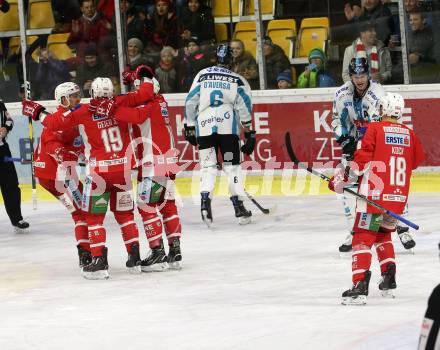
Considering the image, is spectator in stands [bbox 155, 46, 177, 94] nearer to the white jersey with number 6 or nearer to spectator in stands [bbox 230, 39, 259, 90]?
spectator in stands [bbox 230, 39, 259, 90]

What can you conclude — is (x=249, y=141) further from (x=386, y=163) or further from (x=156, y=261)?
(x=386, y=163)

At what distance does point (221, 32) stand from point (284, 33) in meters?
0.77

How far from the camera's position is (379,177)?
855 cm

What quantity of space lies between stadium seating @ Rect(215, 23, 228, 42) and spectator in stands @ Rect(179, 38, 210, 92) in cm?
27

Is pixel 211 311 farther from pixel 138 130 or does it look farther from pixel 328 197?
pixel 328 197

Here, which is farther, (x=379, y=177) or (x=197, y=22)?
(x=197, y=22)

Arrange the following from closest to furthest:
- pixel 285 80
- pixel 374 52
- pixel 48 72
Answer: pixel 374 52, pixel 285 80, pixel 48 72

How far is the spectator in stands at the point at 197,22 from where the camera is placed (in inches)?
607

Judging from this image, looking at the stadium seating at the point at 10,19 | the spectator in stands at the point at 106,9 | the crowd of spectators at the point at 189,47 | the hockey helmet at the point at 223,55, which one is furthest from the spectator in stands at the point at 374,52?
the stadium seating at the point at 10,19

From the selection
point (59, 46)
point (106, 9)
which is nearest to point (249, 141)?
point (106, 9)

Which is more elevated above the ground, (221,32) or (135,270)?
(221,32)

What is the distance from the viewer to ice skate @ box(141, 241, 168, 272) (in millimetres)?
10328

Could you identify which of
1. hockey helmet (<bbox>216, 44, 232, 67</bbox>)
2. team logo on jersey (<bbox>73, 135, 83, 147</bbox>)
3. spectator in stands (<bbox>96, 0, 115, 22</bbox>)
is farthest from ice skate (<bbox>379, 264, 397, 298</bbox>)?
spectator in stands (<bbox>96, 0, 115, 22</bbox>)

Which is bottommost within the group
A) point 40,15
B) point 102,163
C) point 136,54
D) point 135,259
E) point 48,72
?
point 135,259
